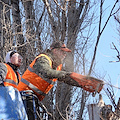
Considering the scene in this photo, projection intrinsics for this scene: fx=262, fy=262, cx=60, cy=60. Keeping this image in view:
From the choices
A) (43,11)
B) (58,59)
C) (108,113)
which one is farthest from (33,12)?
(108,113)

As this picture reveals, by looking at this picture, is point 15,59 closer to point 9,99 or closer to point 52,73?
point 9,99

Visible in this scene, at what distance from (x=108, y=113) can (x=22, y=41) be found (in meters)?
5.33

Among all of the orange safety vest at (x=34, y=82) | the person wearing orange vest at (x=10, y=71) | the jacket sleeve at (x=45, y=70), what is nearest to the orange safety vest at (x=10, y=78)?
the person wearing orange vest at (x=10, y=71)

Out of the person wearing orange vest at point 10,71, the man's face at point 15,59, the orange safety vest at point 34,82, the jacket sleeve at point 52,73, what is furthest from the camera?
the man's face at point 15,59

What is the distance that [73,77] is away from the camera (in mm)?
3449

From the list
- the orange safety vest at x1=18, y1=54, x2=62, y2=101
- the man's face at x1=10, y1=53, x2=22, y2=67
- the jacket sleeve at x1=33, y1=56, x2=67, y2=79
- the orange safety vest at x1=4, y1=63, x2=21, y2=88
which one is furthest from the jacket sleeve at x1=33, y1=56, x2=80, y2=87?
the man's face at x1=10, y1=53, x2=22, y2=67

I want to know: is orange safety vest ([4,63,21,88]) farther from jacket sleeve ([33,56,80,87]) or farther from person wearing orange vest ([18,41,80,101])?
jacket sleeve ([33,56,80,87])

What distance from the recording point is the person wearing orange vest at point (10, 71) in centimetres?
359

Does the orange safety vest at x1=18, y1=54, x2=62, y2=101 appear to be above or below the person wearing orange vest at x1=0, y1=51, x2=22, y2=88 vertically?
below

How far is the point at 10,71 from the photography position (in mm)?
3766

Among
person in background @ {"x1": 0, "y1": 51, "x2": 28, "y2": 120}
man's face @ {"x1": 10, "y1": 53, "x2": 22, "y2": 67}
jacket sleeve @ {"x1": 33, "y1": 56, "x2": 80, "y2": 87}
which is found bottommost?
person in background @ {"x1": 0, "y1": 51, "x2": 28, "y2": 120}

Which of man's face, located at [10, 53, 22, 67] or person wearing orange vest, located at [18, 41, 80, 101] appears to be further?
man's face, located at [10, 53, 22, 67]

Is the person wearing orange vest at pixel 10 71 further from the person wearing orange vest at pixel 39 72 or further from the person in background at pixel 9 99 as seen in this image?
the person wearing orange vest at pixel 39 72

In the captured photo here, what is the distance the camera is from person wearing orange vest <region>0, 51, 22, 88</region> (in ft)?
11.8
